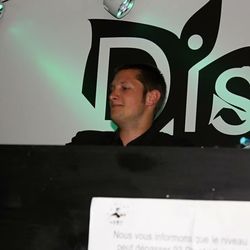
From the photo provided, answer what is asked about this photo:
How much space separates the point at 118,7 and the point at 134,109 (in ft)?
2.16

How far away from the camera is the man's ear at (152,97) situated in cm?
135

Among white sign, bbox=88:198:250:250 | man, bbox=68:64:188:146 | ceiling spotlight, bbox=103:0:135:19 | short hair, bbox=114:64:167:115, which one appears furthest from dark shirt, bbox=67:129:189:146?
ceiling spotlight, bbox=103:0:135:19

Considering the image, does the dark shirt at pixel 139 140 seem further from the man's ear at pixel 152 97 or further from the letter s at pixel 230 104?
the letter s at pixel 230 104

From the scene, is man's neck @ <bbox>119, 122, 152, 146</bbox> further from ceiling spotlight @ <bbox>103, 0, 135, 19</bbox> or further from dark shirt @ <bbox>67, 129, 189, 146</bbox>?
ceiling spotlight @ <bbox>103, 0, 135, 19</bbox>

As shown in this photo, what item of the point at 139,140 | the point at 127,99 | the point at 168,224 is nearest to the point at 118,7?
the point at 127,99

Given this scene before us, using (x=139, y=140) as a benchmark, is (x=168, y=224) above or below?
below

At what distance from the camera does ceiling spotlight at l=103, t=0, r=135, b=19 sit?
183 centimetres

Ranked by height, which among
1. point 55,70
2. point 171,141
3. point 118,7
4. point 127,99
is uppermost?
point 118,7

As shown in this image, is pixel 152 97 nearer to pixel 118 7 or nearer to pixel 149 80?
pixel 149 80

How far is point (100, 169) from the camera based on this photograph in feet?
2.44

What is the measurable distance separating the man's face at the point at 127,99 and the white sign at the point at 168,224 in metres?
0.56

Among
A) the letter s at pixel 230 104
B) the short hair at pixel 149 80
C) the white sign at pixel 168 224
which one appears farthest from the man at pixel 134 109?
the white sign at pixel 168 224

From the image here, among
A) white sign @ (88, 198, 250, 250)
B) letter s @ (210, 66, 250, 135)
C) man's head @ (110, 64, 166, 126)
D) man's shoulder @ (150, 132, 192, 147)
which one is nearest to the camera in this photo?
white sign @ (88, 198, 250, 250)

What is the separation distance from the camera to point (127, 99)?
4.26ft
